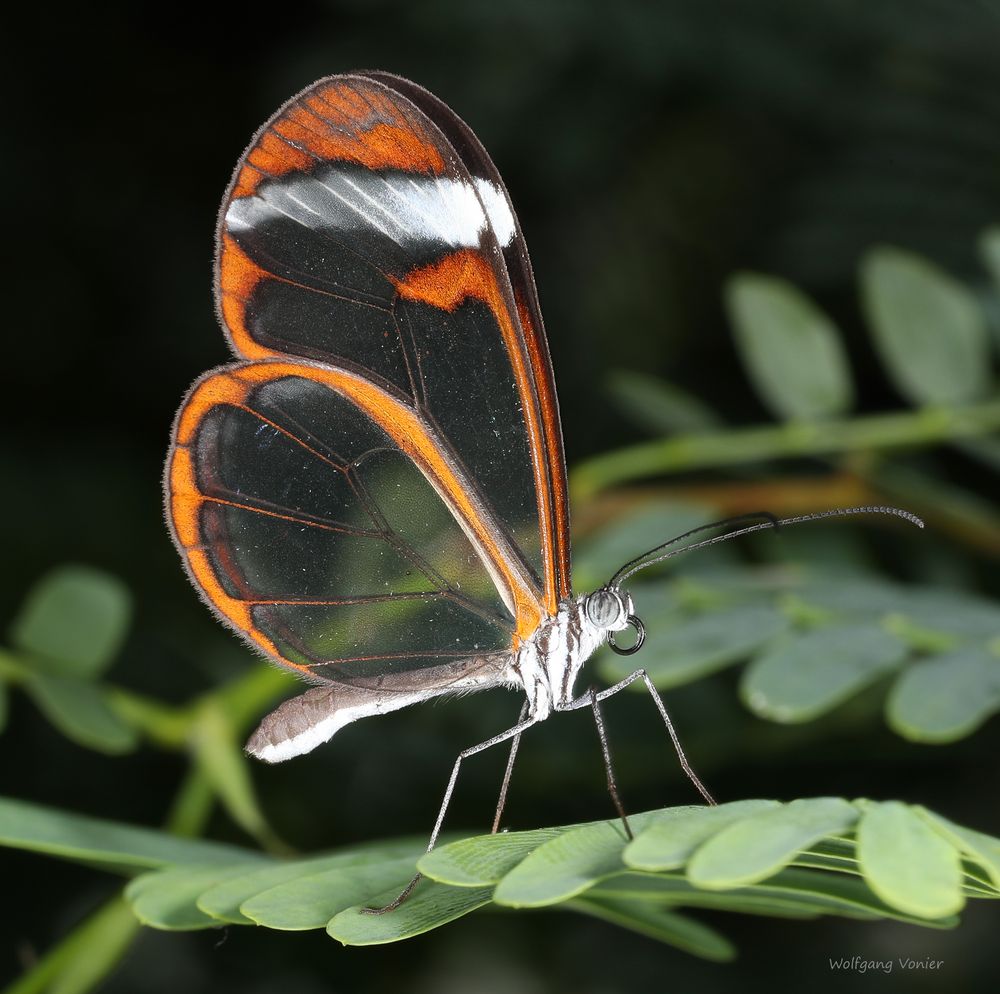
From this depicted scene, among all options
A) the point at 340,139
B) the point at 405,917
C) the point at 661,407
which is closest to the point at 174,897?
the point at 405,917

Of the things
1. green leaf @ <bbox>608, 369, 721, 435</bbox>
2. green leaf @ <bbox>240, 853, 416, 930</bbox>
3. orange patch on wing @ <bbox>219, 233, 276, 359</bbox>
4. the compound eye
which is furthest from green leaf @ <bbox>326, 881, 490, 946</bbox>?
green leaf @ <bbox>608, 369, 721, 435</bbox>

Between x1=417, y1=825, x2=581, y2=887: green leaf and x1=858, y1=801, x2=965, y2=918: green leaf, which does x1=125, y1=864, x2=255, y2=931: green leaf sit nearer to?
x1=417, y1=825, x2=581, y2=887: green leaf

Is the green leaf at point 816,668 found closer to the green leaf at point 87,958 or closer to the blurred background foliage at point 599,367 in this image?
the blurred background foliage at point 599,367

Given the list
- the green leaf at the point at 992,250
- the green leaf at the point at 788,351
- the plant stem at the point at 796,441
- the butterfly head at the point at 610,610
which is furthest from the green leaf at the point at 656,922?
the green leaf at the point at 992,250

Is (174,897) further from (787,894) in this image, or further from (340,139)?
(340,139)

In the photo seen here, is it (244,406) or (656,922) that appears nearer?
(656,922)

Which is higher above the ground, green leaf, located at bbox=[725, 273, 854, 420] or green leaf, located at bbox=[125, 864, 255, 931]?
green leaf, located at bbox=[725, 273, 854, 420]
